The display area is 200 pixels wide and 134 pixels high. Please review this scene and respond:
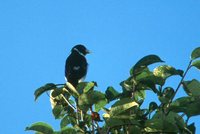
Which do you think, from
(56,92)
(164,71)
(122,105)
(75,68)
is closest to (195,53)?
(164,71)

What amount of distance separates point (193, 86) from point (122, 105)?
21.4 inches

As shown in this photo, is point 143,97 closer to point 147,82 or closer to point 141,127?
A: point 147,82

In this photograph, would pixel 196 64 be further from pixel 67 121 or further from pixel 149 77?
pixel 67 121

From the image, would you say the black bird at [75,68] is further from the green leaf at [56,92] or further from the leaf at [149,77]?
the leaf at [149,77]

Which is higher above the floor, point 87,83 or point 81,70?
point 81,70

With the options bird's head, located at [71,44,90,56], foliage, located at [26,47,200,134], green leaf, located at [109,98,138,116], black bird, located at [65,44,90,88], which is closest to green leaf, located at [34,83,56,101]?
foliage, located at [26,47,200,134]

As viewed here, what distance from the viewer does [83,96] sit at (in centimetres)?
Result: 291

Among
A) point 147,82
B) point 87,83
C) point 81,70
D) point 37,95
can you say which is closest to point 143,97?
point 147,82

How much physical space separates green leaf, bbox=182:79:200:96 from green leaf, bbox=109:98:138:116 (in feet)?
1.44

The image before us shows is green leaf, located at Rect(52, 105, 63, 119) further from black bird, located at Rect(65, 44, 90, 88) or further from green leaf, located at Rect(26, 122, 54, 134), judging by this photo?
black bird, located at Rect(65, 44, 90, 88)

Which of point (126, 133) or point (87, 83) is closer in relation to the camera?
point (126, 133)

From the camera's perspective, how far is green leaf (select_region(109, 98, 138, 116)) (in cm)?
274

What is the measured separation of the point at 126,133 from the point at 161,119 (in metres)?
0.26

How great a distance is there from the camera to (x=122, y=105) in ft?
9.04
